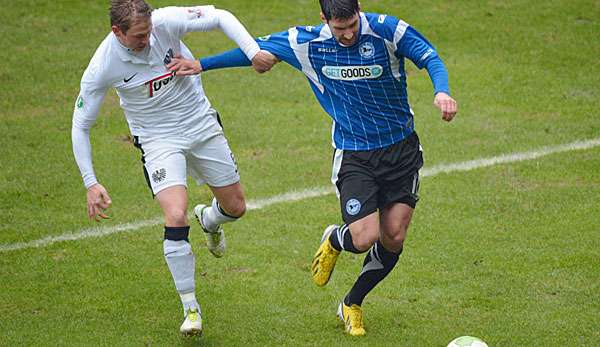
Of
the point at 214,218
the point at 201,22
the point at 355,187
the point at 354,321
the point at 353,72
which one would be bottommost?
Answer: the point at 354,321

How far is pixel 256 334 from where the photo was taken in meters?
8.18

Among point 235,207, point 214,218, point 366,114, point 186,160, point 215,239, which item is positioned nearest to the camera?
point 366,114

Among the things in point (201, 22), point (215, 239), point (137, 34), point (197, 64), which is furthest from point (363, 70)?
point (215, 239)

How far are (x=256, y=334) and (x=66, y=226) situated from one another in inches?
124

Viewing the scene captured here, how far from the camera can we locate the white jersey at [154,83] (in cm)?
797

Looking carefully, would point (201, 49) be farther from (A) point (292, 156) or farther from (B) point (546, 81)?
(B) point (546, 81)

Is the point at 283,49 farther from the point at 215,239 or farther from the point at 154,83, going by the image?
the point at 215,239

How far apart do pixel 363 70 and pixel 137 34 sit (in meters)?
1.62

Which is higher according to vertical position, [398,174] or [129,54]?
[129,54]

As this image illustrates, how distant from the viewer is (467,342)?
7270 mm

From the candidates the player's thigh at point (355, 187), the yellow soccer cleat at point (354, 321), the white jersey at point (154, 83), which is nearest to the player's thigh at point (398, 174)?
the player's thigh at point (355, 187)

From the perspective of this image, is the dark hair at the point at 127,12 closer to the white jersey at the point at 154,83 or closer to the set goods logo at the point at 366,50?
the white jersey at the point at 154,83

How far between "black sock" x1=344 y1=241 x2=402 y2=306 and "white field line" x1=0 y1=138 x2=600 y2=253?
2937mm

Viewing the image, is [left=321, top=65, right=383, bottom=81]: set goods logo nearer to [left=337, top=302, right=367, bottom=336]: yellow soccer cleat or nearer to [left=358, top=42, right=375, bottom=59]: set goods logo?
[left=358, top=42, right=375, bottom=59]: set goods logo
